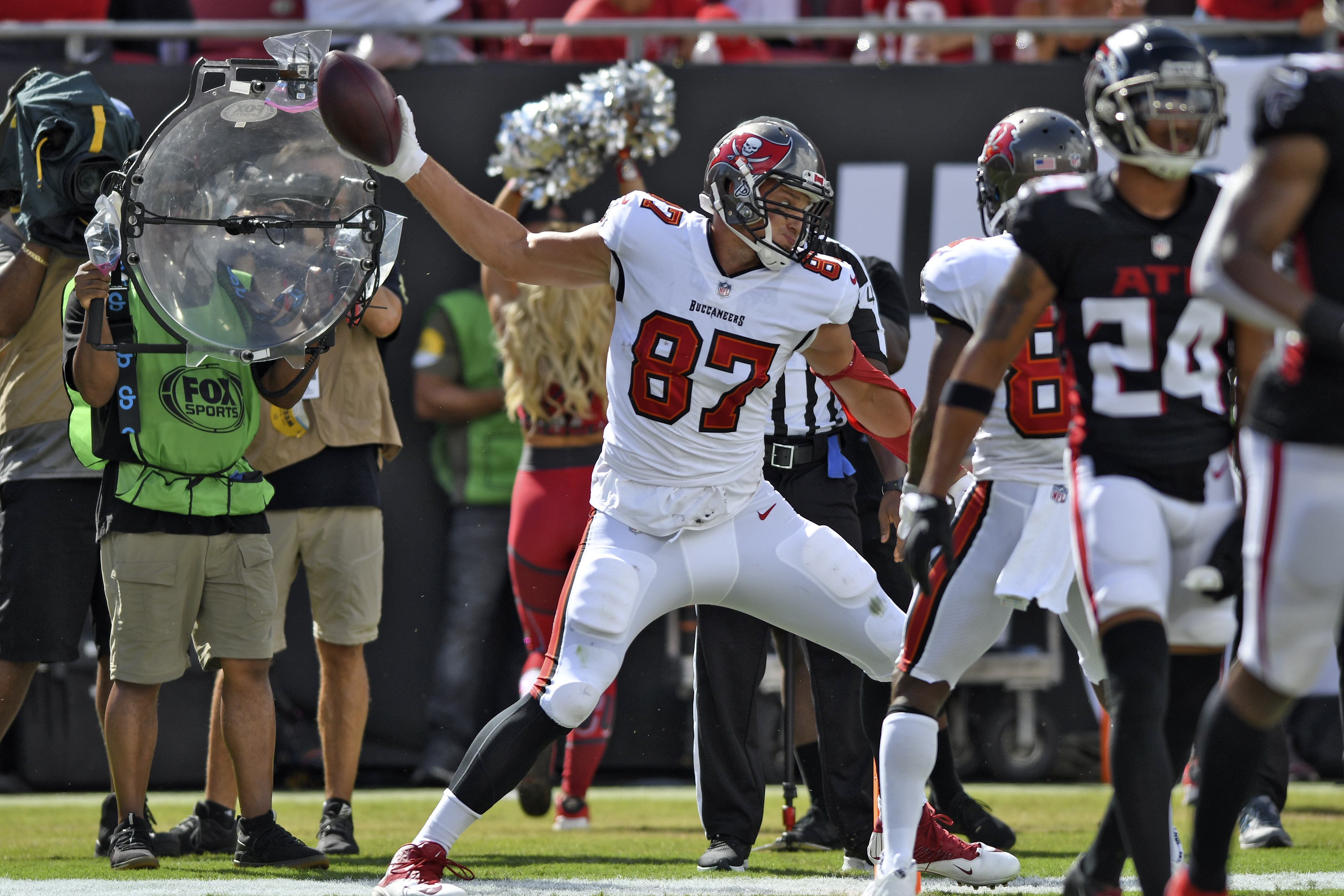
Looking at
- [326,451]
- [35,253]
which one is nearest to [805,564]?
[326,451]

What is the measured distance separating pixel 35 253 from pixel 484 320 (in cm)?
215

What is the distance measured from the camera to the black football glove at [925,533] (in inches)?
132

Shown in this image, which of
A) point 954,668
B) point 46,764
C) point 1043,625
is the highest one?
point 954,668

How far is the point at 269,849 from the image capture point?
4.58 meters

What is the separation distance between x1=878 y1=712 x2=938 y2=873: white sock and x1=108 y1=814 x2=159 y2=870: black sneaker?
217 cm

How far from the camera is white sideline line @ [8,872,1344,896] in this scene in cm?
393

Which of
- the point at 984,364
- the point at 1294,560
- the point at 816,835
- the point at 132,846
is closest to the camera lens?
the point at 1294,560

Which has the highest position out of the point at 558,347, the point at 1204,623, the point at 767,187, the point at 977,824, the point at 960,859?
the point at 767,187

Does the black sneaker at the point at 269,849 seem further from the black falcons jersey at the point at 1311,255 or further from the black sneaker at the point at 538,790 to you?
the black falcons jersey at the point at 1311,255

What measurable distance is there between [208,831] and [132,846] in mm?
534

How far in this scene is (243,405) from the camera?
15.5 ft

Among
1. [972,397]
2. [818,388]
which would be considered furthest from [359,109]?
[818,388]

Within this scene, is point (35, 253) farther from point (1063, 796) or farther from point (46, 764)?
point (1063, 796)

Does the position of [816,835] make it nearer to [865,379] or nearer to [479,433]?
[865,379]
